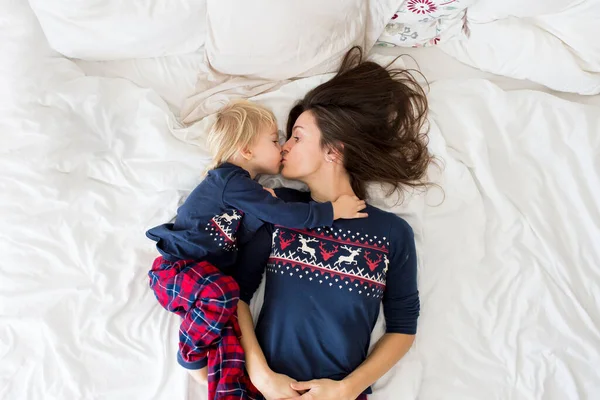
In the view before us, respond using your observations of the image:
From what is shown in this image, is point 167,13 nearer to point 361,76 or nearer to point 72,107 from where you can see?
point 72,107

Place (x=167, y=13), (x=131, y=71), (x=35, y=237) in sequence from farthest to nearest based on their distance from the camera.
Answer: (x=131, y=71) < (x=167, y=13) < (x=35, y=237)

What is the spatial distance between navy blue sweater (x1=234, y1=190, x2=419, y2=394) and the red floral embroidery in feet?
2.19

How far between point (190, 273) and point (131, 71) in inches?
30.4

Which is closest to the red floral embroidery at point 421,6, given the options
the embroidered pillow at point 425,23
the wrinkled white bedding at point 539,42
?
the embroidered pillow at point 425,23

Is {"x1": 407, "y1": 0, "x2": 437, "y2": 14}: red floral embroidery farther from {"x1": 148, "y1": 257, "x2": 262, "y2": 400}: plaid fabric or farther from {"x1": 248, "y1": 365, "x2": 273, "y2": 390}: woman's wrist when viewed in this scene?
{"x1": 248, "y1": 365, "x2": 273, "y2": 390}: woman's wrist

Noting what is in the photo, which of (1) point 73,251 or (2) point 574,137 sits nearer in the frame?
(1) point 73,251

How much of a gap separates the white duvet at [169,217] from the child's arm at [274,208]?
0.21 meters

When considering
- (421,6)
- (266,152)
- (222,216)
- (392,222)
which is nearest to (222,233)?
(222,216)

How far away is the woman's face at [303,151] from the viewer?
146 cm

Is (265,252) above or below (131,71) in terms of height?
below

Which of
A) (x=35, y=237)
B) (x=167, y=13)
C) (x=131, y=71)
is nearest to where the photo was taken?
(x=35, y=237)

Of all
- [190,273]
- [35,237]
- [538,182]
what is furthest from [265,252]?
[538,182]

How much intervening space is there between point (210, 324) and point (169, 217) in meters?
0.39

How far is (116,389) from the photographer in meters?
1.33
